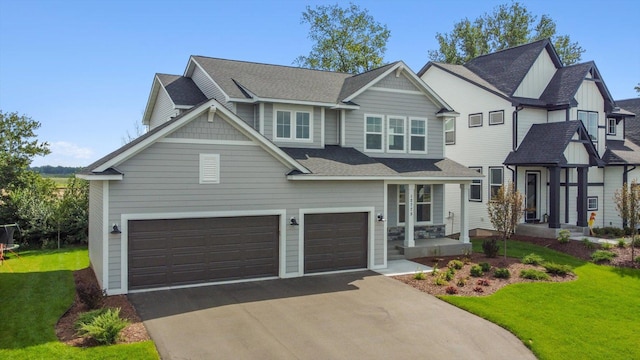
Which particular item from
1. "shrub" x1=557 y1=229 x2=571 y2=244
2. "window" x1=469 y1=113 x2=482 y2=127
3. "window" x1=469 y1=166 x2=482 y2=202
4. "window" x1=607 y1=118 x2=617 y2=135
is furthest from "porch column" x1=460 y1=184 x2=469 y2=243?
"window" x1=607 y1=118 x2=617 y2=135

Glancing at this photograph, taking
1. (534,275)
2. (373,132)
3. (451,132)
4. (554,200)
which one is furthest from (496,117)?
(534,275)

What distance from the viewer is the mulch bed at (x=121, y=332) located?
8.74m

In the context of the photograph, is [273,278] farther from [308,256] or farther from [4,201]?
[4,201]

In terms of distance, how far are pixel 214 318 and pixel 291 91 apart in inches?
379

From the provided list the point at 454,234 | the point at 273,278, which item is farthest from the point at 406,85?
the point at 273,278

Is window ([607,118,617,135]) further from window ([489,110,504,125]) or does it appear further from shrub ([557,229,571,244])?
shrub ([557,229,571,244])

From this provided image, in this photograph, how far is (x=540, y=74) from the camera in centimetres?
2472

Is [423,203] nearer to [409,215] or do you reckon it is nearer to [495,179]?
[409,215]

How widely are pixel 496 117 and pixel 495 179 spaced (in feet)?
10.5

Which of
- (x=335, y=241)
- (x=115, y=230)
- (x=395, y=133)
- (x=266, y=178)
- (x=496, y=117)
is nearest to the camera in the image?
(x=115, y=230)

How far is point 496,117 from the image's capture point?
2388 centimetres

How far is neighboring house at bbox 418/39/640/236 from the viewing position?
22156 mm

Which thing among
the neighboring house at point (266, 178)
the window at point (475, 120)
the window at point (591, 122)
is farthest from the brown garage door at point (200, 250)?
the window at point (591, 122)

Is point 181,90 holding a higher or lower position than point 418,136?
higher
